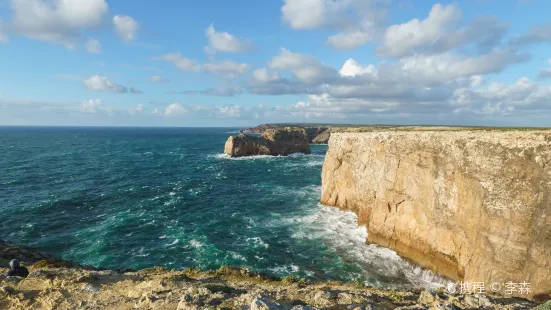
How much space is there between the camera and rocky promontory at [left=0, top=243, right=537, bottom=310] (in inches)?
533

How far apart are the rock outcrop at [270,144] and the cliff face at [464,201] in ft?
260

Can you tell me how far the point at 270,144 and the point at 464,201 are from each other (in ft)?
315

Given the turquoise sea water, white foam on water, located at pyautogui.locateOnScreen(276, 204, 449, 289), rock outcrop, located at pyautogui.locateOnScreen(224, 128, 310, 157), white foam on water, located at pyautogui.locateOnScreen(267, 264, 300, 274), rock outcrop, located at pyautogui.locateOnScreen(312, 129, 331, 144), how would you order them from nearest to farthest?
white foam on water, located at pyautogui.locateOnScreen(276, 204, 449, 289), white foam on water, located at pyautogui.locateOnScreen(267, 264, 300, 274), the turquoise sea water, rock outcrop, located at pyautogui.locateOnScreen(224, 128, 310, 157), rock outcrop, located at pyautogui.locateOnScreen(312, 129, 331, 144)

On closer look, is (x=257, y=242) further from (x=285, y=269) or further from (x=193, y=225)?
(x=193, y=225)

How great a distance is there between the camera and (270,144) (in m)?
120

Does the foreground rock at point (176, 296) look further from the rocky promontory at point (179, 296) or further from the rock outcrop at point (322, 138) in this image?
the rock outcrop at point (322, 138)

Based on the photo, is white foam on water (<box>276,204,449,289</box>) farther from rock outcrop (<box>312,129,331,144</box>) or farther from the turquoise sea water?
rock outcrop (<box>312,129,331,144</box>)

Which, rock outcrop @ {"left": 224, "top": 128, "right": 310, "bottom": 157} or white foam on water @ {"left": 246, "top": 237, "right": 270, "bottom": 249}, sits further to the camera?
rock outcrop @ {"left": 224, "top": 128, "right": 310, "bottom": 157}

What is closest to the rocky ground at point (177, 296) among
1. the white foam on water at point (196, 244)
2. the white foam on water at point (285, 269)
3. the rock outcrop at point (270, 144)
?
the white foam on water at point (285, 269)

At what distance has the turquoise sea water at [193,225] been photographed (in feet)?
102

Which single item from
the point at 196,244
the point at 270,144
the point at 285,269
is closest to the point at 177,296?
the point at 285,269

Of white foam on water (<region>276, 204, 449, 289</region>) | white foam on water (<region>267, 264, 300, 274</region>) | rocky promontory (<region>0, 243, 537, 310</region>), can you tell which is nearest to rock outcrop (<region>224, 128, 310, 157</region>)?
white foam on water (<region>276, 204, 449, 289</region>)

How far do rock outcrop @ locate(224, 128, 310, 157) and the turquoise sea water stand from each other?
136ft

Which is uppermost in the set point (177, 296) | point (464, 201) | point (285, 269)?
point (464, 201)
